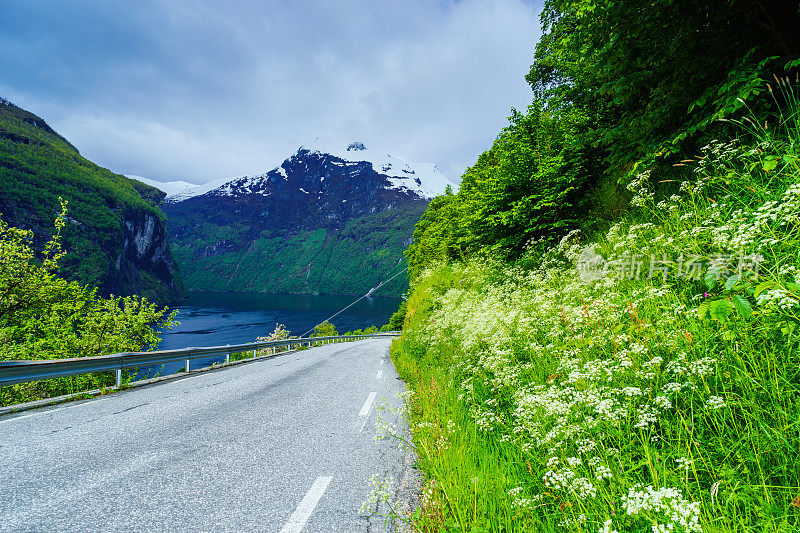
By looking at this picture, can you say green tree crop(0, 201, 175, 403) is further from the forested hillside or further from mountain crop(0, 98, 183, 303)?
mountain crop(0, 98, 183, 303)

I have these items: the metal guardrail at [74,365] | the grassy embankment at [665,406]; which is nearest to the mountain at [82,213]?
the metal guardrail at [74,365]

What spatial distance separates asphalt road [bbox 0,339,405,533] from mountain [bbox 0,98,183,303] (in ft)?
410

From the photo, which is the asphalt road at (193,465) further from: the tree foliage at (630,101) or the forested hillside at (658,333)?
the tree foliage at (630,101)

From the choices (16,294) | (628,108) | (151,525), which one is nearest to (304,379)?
(151,525)

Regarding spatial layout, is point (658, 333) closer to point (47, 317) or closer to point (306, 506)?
point (306, 506)

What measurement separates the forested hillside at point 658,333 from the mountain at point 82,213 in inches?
5134

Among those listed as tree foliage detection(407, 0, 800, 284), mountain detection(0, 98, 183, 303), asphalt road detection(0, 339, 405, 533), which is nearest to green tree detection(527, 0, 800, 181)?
tree foliage detection(407, 0, 800, 284)

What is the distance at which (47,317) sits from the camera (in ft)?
35.9

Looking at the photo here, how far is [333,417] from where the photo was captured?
552 centimetres

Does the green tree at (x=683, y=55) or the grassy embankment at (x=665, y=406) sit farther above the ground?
the green tree at (x=683, y=55)

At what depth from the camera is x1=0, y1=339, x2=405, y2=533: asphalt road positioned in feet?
8.82

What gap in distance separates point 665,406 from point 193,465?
15.8 feet

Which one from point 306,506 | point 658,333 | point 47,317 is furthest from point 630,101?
point 47,317

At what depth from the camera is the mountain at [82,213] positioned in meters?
107
